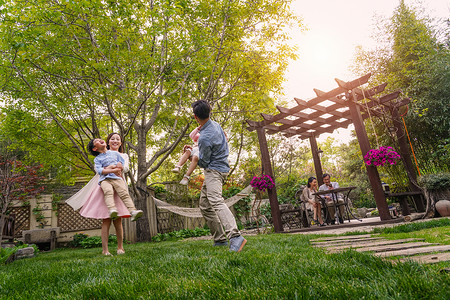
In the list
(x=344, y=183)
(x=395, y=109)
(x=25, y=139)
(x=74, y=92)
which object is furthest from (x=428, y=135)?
(x=25, y=139)

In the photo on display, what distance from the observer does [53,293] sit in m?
1.37

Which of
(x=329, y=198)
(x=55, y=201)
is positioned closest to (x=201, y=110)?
(x=329, y=198)

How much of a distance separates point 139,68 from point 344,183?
49.3 ft

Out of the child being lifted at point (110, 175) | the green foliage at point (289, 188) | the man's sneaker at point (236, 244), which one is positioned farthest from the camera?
the green foliage at point (289, 188)

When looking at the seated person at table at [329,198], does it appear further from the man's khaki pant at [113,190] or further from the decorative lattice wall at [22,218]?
the decorative lattice wall at [22,218]

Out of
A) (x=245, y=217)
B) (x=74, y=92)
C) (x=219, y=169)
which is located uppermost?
(x=74, y=92)

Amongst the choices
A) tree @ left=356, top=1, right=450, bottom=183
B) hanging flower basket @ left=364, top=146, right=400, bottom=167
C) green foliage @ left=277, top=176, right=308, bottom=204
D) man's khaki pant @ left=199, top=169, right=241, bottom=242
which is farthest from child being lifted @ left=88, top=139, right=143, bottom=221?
green foliage @ left=277, top=176, right=308, bottom=204

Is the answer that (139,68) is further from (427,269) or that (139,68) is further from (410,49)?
(410,49)

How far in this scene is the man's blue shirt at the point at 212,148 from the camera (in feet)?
8.91

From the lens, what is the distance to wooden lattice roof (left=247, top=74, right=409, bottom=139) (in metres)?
5.64

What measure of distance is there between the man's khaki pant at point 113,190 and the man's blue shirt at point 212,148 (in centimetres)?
118

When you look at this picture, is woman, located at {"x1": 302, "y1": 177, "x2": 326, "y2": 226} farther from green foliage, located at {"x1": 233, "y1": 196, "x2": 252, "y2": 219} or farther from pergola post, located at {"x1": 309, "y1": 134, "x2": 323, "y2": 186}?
green foliage, located at {"x1": 233, "y1": 196, "x2": 252, "y2": 219}

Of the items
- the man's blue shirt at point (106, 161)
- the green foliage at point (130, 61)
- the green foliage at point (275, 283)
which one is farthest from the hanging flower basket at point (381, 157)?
the man's blue shirt at point (106, 161)

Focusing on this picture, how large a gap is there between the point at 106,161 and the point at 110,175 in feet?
0.58
